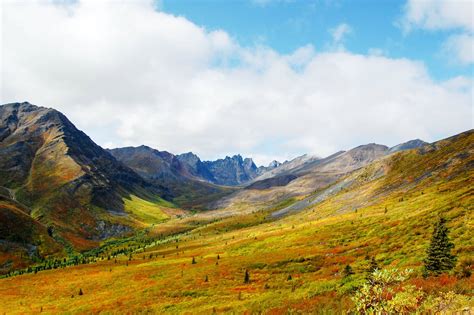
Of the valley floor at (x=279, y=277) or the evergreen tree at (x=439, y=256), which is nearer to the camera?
the evergreen tree at (x=439, y=256)

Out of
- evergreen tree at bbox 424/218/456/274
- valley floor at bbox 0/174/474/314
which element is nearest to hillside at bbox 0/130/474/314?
valley floor at bbox 0/174/474/314

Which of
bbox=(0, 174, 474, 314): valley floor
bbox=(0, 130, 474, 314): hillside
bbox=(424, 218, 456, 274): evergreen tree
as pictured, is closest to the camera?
bbox=(424, 218, 456, 274): evergreen tree

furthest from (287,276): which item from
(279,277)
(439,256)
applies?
(439,256)

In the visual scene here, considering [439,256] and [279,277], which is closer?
[439,256]

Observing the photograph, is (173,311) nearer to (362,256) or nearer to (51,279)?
(362,256)

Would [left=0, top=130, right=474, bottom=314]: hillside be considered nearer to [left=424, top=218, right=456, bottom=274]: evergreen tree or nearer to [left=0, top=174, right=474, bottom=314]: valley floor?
[left=0, top=174, right=474, bottom=314]: valley floor

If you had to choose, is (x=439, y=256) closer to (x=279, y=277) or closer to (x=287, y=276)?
(x=287, y=276)

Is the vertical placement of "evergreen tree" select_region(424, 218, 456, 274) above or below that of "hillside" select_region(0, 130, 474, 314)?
above

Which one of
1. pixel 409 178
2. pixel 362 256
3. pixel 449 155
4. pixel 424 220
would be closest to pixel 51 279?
pixel 362 256

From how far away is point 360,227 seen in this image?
73.4 m

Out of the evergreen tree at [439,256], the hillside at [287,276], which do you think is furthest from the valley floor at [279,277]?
the evergreen tree at [439,256]

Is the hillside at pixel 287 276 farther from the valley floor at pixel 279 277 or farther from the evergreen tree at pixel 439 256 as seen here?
the evergreen tree at pixel 439 256

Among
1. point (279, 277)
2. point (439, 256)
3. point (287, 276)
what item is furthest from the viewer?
point (279, 277)

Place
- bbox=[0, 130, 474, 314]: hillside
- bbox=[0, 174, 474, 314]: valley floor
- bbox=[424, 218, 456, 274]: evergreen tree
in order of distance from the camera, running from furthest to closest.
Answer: bbox=[0, 174, 474, 314]: valley floor, bbox=[0, 130, 474, 314]: hillside, bbox=[424, 218, 456, 274]: evergreen tree
